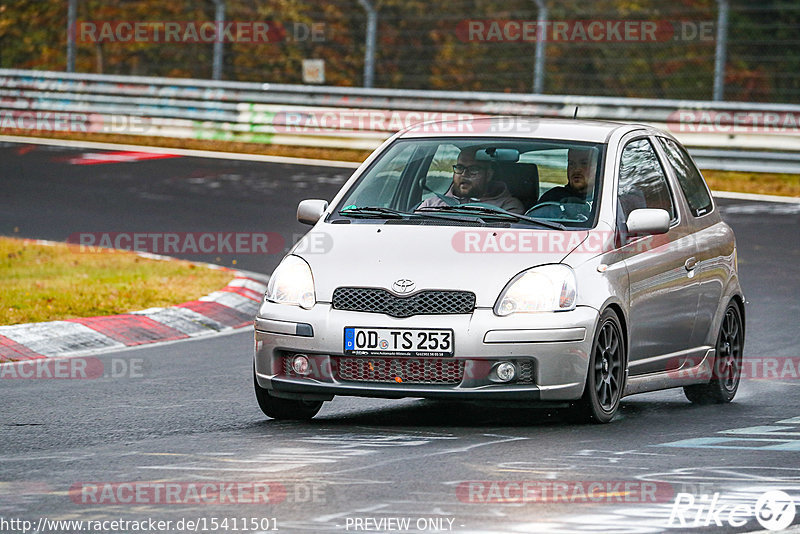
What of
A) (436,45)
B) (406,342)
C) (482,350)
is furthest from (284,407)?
(436,45)

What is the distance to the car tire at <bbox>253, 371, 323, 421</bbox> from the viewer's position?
8164 millimetres

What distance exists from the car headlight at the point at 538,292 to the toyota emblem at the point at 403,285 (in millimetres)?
414

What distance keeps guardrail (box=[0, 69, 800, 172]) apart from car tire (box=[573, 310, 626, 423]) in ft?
46.1

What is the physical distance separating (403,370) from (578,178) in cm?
165

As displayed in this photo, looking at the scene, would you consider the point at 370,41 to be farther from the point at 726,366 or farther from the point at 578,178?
the point at 578,178

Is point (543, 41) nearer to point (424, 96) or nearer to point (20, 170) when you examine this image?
point (424, 96)

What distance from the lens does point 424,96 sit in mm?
24281

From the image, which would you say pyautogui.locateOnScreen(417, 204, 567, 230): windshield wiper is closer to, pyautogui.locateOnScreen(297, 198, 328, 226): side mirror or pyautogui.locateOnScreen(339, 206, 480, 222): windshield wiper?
pyautogui.locateOnScreen(339, 206, 480, 222): windshield wiper

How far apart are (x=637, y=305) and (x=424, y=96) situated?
53.2 ft

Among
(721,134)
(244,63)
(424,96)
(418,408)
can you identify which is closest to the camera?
(418,408)

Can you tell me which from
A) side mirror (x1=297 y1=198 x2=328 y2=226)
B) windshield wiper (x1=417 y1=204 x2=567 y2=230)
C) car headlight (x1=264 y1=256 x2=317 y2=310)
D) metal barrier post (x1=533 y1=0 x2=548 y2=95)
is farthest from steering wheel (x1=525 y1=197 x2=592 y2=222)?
metal barrier post (x1=533 y1=0 x2=548 y2=95)

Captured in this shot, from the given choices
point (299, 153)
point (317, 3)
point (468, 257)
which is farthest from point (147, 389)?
point (317, 3)

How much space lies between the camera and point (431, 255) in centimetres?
780

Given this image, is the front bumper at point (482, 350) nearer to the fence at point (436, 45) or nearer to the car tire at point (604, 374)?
the car tire at point (604, 374)
